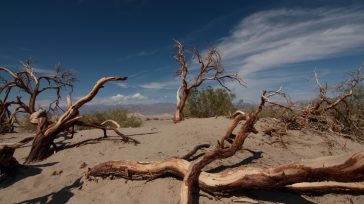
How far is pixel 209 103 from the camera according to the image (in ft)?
65.4

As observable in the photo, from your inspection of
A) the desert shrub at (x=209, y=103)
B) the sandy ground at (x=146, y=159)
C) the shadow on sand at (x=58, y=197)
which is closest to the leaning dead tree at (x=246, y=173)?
the sandy ground at (x=146, y=159)

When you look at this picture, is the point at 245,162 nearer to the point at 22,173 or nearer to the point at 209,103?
the point at 22,173

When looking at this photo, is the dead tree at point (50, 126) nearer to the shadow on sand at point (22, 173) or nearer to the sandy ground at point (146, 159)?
the sandy ground at point (146, 159)

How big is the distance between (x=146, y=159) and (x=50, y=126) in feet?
9.89

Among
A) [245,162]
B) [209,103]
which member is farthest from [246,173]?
[209,103]

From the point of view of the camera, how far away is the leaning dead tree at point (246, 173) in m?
3.69

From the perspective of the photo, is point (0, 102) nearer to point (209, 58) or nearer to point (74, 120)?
point (74, 120)

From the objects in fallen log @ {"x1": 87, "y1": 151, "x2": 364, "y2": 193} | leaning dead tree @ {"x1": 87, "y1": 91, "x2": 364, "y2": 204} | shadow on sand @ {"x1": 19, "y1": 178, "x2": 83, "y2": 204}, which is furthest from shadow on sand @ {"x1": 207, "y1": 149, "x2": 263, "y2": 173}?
shadow on sand @ {"x1": 19, "y1": 178, "x2": 83, "y2": 204}

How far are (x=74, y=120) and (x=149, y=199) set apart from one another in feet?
13.8

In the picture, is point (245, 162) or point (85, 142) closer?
point (245, 162)

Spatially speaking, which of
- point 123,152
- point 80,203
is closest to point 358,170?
point 80,203

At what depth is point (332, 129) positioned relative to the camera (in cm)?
1038

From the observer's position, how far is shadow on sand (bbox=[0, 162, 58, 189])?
6.49m

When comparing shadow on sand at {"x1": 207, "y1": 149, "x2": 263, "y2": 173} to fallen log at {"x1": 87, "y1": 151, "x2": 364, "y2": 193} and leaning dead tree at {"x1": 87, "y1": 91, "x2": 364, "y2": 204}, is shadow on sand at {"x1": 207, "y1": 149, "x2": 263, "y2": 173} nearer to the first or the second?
leaning dead tree at {"x1": 87, "y1": 91, "x2": 364, "y2": 204}
